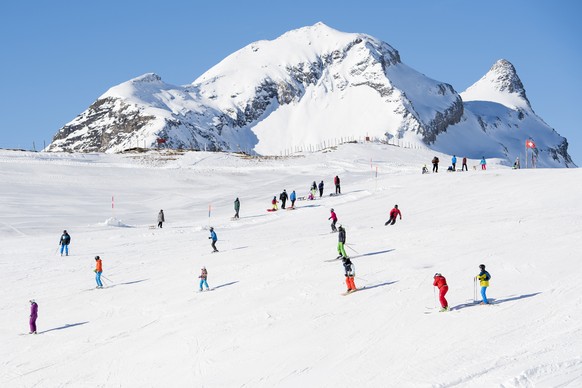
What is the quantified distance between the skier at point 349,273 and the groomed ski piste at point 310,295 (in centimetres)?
45

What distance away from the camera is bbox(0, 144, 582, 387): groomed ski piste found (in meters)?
16.7

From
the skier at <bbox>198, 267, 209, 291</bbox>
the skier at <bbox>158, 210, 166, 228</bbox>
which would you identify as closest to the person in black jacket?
the skier at <bbox>198, 267, 209, 291</bbox>

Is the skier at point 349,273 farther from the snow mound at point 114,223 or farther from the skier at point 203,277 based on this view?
the snow mound at point 114,223

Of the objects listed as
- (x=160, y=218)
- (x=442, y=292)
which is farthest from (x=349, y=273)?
(x=160, y=218)

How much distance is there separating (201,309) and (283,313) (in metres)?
3.12

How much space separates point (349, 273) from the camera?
22.0 meters

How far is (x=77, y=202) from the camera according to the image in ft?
171

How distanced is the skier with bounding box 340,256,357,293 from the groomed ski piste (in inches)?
17.9

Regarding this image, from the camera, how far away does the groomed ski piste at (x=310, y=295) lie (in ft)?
54.9

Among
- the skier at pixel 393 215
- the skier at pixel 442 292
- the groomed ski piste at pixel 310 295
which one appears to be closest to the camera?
the groomed ski piste at pixel 310 295

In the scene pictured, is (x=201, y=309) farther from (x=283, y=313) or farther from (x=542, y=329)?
(x=542, y=329)

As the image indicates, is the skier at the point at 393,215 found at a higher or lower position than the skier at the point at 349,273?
higher

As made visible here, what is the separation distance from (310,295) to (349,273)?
152 centimetres

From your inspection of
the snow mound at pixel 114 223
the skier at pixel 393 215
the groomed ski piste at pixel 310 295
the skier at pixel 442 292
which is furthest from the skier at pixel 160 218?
the skier at pixel 442 292
